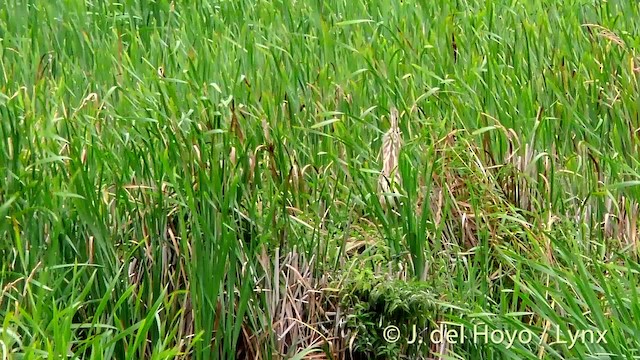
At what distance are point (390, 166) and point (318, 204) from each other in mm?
211

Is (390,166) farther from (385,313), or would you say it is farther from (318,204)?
(385,313)

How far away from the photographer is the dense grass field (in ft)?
7.49

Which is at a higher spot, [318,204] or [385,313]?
[318,204]

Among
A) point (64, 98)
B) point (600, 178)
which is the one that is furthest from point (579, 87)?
point (64, 98)

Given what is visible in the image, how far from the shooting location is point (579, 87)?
10.4 ft

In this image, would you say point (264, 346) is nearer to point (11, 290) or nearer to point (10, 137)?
point (11, 290)

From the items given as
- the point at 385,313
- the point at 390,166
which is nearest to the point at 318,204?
the point at 390,166

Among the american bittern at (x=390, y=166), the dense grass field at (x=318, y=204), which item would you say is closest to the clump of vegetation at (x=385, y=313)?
the dense grass field at (x=318, y=204)

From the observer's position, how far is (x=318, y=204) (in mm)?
2578

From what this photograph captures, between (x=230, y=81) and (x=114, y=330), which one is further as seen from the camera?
(x=230, y=81)

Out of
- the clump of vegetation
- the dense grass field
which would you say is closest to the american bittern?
the dense grass field

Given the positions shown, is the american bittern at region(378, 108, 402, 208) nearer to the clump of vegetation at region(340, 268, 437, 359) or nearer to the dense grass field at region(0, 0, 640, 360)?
the dense grass field at region(0, 0, 640, 360)

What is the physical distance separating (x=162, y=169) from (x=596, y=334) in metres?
1.00

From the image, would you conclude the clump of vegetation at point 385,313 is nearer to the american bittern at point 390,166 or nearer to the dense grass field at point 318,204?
the dense grass field at point 318,204
